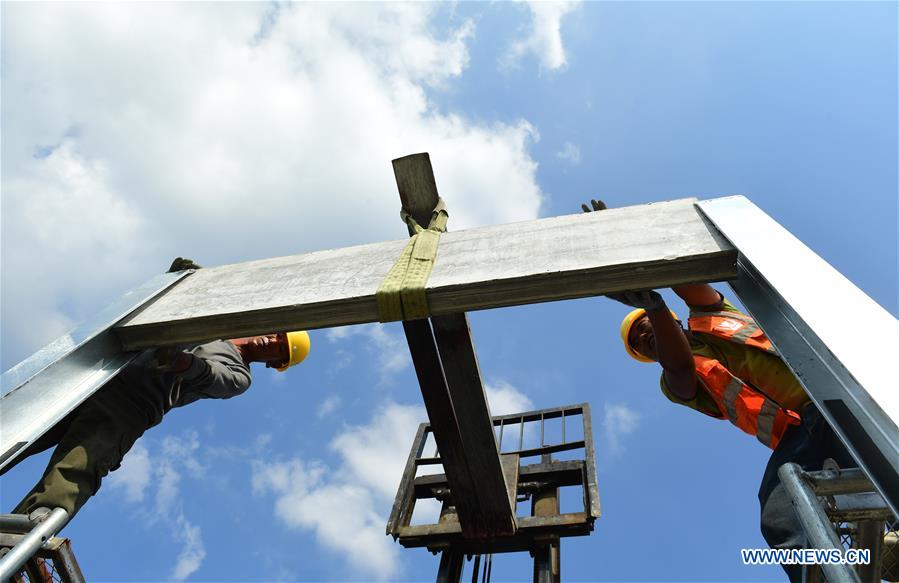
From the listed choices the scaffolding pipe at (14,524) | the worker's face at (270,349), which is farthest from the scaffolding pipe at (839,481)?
the worker's face at (270,349)

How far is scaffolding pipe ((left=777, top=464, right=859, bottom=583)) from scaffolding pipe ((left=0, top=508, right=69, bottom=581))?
2273 mm

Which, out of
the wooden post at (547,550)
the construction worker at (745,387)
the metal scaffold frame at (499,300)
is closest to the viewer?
the metal scaffold frame at (499,300)

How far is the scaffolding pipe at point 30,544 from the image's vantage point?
5.79ft

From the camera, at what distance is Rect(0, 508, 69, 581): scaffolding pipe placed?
1765mm

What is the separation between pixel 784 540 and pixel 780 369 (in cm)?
91

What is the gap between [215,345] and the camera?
3.79 m

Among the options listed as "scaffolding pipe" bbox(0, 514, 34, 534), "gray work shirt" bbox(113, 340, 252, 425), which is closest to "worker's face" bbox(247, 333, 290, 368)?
"gray work shirt" bbox(113, 340, 252, 425)

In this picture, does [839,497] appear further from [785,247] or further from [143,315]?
[143,315]

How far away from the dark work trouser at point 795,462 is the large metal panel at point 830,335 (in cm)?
128

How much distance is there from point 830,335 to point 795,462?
167 centimetres

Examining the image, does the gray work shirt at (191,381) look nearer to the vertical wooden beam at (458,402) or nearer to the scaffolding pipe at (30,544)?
the scaffolding pipe at (30,544)

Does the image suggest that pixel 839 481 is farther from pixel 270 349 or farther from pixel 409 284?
pixel 270 349

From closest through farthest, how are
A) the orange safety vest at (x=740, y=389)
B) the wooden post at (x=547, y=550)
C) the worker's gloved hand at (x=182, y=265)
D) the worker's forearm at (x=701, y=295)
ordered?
the worker's gloved hand at (x=182, y=265), the orange safety vest at (x=740, y=389), the worker's forearm at (x=701, y=295), the wooden post at (x=547, y=550)

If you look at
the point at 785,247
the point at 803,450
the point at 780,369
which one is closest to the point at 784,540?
the point at 803,450
